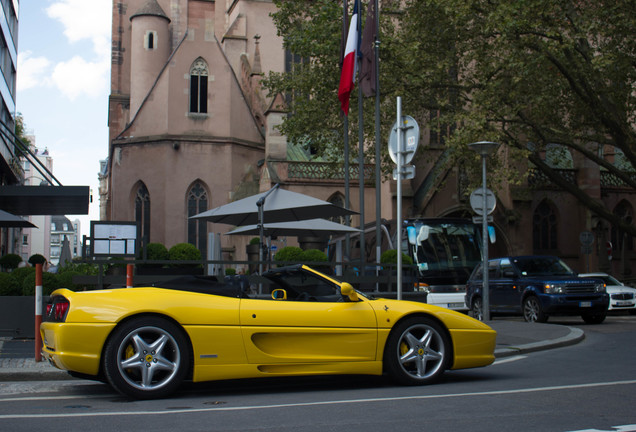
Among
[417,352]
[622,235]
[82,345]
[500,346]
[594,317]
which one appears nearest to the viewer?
[82,345]

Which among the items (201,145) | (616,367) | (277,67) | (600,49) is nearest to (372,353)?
(616,367)

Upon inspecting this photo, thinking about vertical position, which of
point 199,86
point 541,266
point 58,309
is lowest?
point 58,309

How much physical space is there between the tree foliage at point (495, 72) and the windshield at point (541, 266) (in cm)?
407

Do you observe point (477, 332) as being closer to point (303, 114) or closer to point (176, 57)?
point (303, 114)

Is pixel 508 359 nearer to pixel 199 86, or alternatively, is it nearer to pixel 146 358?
pixel 146 358

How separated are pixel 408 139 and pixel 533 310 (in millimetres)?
8577

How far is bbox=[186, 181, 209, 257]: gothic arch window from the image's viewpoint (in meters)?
37.3

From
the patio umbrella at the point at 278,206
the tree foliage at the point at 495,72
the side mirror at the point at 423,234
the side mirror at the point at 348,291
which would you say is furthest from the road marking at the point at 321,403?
the tree foliage at the point at 495,72

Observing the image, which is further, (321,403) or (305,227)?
(305,227)

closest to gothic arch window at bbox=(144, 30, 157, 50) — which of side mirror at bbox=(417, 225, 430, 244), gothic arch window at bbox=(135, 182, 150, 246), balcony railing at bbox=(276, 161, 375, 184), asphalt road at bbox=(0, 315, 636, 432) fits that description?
gothic arch window at bbox=(135, 182, 150, 246)

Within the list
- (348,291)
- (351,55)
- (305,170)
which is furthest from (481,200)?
(305,170)

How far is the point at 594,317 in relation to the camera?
1819cm

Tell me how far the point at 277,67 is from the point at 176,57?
6.48 m

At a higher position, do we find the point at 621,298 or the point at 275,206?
the point at 275,206
